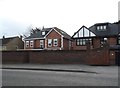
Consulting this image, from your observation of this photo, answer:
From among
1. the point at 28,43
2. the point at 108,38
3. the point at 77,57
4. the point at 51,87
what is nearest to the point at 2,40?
the point at 28,43

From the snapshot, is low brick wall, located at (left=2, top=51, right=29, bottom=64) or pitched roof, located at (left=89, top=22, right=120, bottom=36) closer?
low brick wall, located at (left=2, top=51, right=29, bottom=64)

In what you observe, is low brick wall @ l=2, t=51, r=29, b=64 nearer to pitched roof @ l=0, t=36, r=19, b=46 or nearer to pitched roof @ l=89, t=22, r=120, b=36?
pitched roof @ l=89, t=22, r=120, b=36

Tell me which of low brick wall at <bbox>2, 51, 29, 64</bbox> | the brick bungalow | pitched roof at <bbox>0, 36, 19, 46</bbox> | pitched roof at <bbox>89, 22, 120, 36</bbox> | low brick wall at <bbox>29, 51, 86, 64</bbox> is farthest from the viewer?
pitched roof at <bbox>0, 36, 19, 46</bbox>

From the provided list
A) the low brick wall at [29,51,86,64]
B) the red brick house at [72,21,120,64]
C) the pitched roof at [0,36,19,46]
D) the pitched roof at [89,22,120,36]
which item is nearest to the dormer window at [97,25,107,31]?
the red brick house at [72,21,120,64]

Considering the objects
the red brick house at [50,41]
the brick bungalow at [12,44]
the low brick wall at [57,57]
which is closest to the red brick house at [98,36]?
the red brick house at [50,41]

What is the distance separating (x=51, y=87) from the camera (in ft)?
34.9

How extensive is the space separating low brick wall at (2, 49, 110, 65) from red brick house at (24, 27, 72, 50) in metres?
18.1

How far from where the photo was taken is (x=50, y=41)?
56.7 meters

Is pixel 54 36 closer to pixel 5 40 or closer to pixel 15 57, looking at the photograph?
pixel 15 57

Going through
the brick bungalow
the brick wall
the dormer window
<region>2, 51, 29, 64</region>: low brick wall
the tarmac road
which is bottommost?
the tarmac road

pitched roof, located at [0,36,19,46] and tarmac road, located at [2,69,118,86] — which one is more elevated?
pitched roof, located at [0,36,19,46]

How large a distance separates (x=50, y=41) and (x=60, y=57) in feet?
73.5

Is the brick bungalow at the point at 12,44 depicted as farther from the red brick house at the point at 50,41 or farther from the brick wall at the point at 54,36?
the brick wall at the point at 54,36

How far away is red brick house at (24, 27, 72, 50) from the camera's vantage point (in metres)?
55.5
